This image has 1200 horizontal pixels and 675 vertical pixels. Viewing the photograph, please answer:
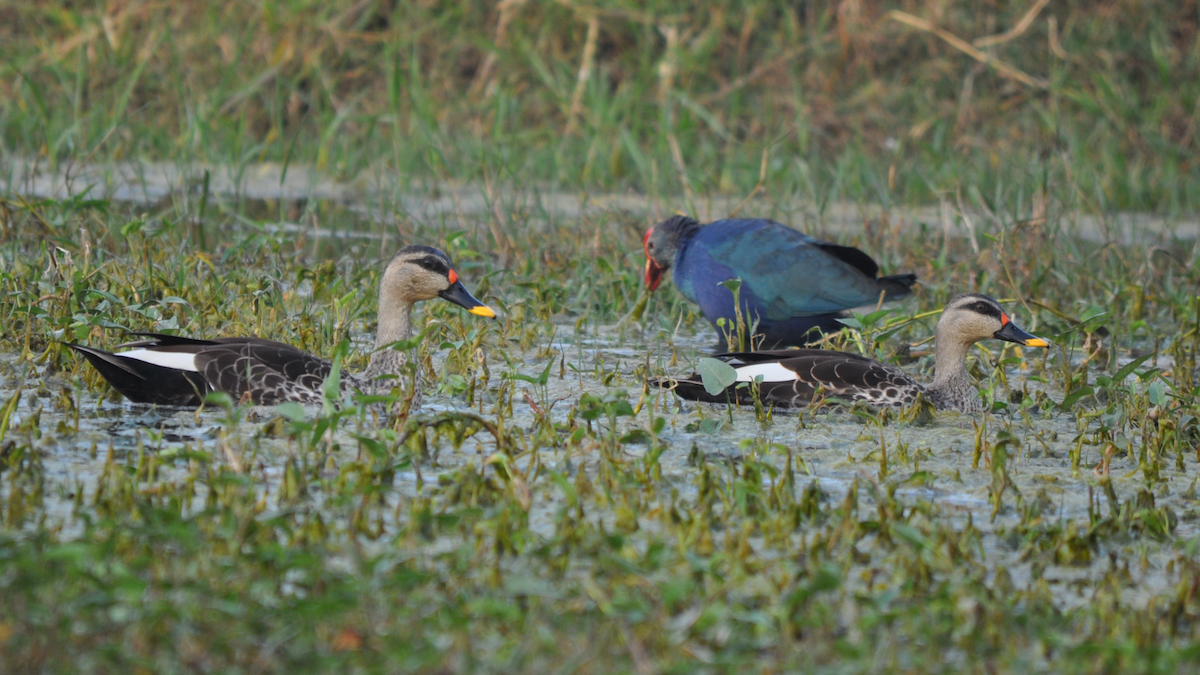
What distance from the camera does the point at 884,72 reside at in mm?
11125

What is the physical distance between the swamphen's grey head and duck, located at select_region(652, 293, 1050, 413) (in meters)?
1.33

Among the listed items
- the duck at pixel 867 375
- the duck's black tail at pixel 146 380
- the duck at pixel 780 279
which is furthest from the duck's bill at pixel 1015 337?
the duck's black tail at pixel 146 380

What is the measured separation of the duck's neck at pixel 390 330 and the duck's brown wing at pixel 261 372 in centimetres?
34

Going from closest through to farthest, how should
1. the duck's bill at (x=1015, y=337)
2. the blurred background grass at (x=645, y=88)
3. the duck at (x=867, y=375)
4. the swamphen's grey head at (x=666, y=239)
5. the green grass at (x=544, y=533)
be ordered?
the green grass at (x=544, y=533), the duck at (x=867, y=375), the duck's bill at (x=1015, y=337), the swamphen's grey head at (x=666, y=239), the blurred background grass at (x=645, y=88)

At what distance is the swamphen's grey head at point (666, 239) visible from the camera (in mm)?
6320

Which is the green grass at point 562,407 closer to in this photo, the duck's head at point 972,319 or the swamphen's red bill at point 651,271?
the swamphen's red bill at point 651,271

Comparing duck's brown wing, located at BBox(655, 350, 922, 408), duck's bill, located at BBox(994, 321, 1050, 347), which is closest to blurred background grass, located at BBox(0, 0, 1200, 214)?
duck's bill, located at BBox(994, 321, 1050, 347)

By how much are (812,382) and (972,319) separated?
661 millimetres

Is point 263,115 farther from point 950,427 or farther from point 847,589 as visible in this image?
point 847,589

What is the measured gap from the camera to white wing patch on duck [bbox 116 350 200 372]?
4297mm

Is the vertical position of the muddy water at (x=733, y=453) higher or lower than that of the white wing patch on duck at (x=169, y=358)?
lower

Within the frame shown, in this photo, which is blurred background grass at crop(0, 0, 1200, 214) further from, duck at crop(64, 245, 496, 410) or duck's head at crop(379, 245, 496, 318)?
duck at crop(64, 245, 496, 410)

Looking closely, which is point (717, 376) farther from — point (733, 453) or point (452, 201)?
point (452, 201)

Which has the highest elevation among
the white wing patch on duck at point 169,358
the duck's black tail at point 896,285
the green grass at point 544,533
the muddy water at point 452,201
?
the muddy water at point 452,201
